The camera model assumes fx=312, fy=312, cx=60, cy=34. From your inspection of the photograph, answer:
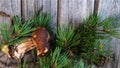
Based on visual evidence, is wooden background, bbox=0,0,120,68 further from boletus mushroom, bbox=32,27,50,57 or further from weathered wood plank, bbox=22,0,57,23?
boletus mushroom, bbox=32,27,50,57

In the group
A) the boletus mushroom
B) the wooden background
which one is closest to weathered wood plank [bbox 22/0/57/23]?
the wooden background

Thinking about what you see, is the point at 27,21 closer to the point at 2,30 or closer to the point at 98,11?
the point at 2,30

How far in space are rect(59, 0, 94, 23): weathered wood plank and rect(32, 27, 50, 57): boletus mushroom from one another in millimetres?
137

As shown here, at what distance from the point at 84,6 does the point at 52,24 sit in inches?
6.1

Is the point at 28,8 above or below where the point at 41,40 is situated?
above

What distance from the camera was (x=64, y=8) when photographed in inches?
51.0

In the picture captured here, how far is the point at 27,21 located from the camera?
123 cm

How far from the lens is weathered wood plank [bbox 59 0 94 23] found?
129 centimetres

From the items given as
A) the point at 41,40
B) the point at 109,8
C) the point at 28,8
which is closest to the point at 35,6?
the point at 28,8

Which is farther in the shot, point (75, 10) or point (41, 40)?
point (75, 10)

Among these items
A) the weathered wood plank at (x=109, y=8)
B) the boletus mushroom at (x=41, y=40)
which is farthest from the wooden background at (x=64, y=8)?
the boletus mushroom at (x=41, y=40)

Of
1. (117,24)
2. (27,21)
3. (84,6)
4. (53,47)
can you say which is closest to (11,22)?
(27,21)

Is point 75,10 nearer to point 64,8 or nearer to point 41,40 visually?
point 64,8

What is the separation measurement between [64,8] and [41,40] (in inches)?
7.5
